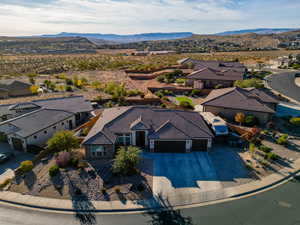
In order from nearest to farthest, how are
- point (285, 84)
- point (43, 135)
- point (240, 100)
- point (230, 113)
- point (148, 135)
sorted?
point (148, 135)
point (43, 135)
point (230, 113)
point (240, 100)
point (285, 84)

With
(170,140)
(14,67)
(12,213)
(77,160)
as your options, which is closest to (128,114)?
(170,140)

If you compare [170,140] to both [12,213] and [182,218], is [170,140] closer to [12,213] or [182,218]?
[182,218]

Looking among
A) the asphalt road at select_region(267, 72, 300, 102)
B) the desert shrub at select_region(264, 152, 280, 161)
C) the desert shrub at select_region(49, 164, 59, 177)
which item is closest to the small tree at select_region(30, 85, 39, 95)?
the desert shrub at select_region(49, 164, 59, 177)

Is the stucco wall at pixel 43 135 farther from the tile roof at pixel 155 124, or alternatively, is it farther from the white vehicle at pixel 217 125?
the white vehicle at pixel 217 125

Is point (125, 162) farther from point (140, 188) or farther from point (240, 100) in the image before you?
point (240, 100)

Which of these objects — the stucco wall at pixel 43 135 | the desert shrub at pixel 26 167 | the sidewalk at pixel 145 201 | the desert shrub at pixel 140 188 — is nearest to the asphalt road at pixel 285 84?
the sidewalk at pixel 145 201

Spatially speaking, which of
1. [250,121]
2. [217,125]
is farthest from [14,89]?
[250,121]
